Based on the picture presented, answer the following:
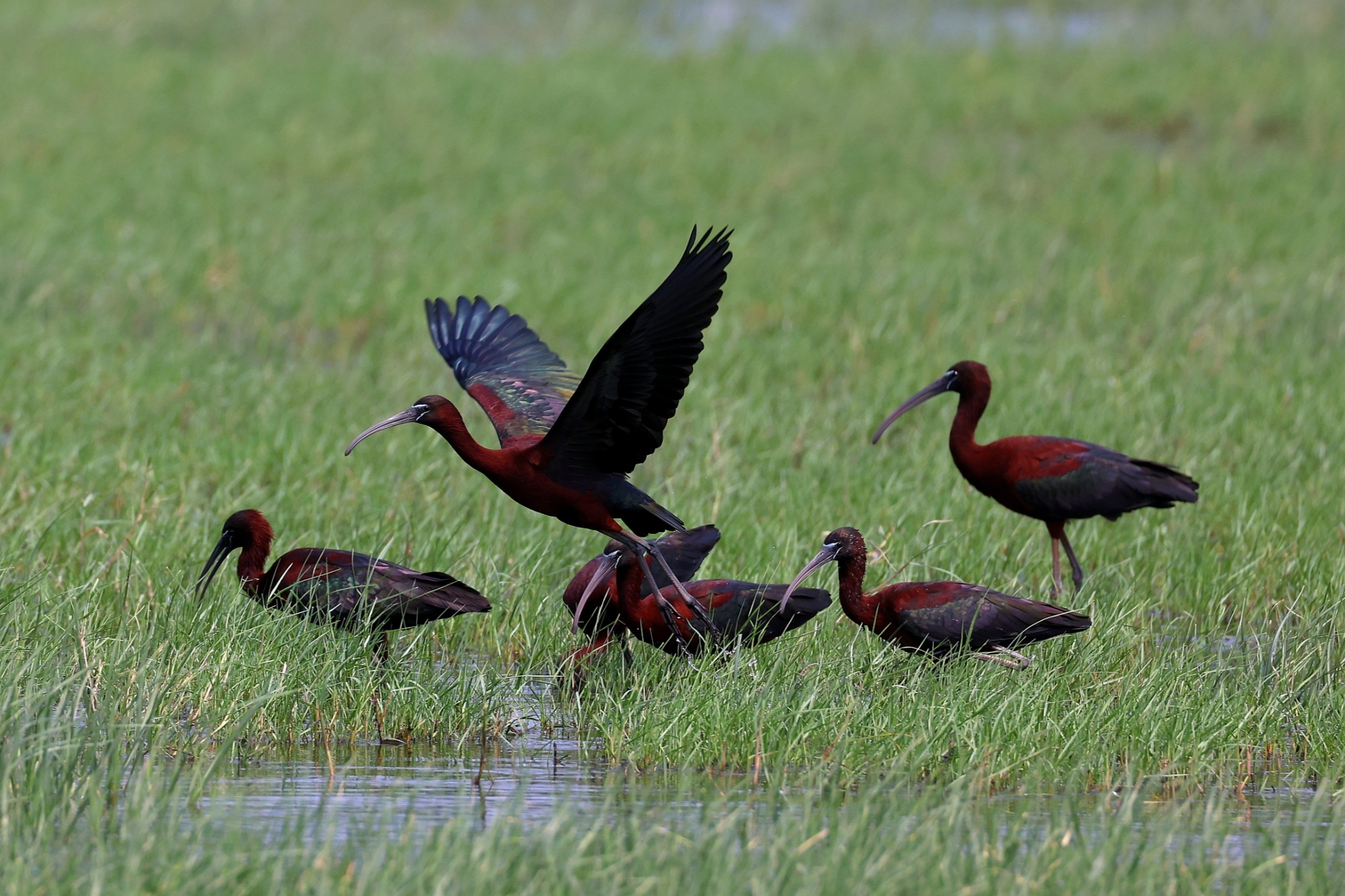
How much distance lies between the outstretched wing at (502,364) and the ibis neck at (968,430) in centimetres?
162

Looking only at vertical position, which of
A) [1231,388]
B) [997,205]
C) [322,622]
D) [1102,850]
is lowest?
[1102,850]

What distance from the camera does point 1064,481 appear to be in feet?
24.0

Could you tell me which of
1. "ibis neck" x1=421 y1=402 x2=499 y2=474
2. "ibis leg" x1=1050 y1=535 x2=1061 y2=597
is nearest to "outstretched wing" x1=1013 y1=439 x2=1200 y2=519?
"ibis leg" x1=1050 y1=535 x2=1061 y2=597

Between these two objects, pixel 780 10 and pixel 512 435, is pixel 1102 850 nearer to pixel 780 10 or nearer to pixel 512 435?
pixel 512 435

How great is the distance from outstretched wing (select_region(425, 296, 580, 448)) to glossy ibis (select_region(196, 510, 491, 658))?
0.94m

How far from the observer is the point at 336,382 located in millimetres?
10344

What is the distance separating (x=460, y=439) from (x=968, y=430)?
2552 millimetres

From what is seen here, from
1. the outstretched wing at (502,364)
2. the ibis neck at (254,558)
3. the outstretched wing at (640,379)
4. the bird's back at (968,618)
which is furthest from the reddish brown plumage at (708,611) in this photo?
the ibis neck at (254,558)

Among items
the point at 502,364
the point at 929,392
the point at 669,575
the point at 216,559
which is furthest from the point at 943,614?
the point at 216,559

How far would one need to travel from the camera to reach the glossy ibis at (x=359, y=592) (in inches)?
238

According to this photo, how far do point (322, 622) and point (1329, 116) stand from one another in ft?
50.2

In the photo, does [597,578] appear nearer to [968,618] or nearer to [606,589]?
[606,589]

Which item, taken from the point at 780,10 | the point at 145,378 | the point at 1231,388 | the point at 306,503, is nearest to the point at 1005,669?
the point at 306,503

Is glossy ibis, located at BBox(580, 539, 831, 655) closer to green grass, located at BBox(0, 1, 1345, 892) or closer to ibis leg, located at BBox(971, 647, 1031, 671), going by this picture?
green grass, located at BBox(0, 1, 1345, 892)
